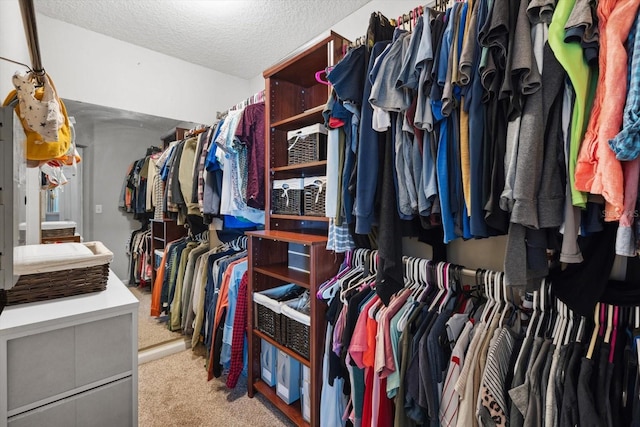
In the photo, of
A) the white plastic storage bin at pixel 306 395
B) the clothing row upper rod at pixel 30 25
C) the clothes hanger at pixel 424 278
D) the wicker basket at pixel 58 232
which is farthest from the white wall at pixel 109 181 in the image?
the clothes hanger at pixel 424 278

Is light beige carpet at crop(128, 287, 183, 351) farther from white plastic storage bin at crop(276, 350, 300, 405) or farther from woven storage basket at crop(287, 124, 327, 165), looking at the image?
woven storage basket at crop(287, 124, 327, 165)

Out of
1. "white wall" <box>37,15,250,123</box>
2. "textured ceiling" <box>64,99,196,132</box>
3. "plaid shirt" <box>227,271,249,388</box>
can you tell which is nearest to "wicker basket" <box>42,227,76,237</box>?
"textured ceiling" <box>64,99,196,132</box>

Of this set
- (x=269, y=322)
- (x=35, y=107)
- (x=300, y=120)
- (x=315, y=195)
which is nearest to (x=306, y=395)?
(x=269, y=322)

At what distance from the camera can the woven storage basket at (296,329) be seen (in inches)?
61.2

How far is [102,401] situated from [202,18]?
7.47ft

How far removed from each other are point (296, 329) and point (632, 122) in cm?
149

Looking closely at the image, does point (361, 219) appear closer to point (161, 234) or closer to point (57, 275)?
point (57, 275)

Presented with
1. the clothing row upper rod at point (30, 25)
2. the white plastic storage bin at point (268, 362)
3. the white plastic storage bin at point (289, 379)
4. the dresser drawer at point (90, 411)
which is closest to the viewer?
the clothing row upper rod at point (30, 25)

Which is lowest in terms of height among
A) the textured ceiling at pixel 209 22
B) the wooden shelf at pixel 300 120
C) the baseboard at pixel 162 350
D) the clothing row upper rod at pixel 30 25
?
the baseboard at pixel 162 350

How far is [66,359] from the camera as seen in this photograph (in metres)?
1.03

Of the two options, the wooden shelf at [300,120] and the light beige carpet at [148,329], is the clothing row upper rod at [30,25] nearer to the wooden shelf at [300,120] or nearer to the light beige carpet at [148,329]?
the wooden shelf at [300,120]

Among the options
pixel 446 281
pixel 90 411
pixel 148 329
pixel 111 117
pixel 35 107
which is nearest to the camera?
pixel 35 107

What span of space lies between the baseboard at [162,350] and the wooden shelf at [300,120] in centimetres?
196

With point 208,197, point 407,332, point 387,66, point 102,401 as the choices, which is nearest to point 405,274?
point 407,332
